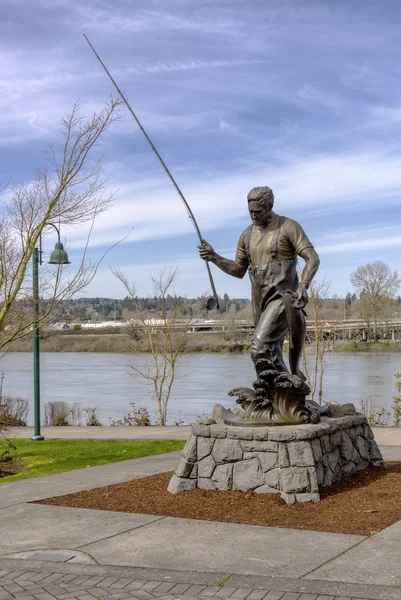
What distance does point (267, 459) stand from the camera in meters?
7.06

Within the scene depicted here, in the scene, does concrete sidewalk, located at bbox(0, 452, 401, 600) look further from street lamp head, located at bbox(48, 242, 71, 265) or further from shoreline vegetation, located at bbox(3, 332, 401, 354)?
shoreline vegetation, located at bbox(3, 332, 401, 354)

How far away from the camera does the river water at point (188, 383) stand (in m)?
23.5

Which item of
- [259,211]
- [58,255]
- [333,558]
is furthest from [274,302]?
[58,255]

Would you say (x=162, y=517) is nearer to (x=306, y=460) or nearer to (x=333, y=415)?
(x=306, y=460)

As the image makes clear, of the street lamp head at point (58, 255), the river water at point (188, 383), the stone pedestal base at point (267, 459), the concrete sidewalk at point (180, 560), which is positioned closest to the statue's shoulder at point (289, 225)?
the stone pedestal base at point (267, 459)

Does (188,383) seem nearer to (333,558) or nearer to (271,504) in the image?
(271,504)

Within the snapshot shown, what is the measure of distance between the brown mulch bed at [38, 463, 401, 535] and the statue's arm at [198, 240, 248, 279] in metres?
2.43

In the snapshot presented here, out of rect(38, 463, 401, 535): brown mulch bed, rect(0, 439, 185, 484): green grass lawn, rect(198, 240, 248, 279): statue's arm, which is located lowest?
rect(0, 439, 185, 484): green grass lawn

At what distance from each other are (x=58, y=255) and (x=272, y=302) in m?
4.81

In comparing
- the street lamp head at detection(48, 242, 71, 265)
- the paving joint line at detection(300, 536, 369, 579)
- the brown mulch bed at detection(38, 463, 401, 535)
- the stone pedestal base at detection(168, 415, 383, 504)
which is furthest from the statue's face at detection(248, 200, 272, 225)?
the street lamp head at detection(48, 242, 71, 265)

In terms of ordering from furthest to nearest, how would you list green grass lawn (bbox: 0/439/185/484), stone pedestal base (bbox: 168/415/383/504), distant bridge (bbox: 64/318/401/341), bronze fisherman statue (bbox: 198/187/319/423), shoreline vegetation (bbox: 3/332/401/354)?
shoreline vegetation (bbox: 3/332/401/354), distant bridge (bbox: 64/318/401/341), green grass lawn (bbox: 0/439/185/484), bronze fisherman statue (bbox: 198/187/319/423), stone pedestal base (bbox: 168/415/383/504)

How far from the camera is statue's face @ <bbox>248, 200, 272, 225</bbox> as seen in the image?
776 cm

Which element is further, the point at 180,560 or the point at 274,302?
the point at 274,302

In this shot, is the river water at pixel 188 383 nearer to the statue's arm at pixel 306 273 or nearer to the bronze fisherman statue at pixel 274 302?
the bronze fisherman statue at pixel 274 302
